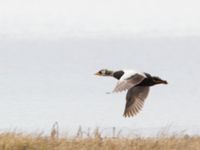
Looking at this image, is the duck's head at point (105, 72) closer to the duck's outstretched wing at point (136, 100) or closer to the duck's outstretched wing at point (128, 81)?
the duck's outstretched wing at point (136, 100)

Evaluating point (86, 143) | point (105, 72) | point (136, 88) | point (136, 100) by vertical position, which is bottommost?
point (86, 143)

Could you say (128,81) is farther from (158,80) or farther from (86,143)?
(86,143)

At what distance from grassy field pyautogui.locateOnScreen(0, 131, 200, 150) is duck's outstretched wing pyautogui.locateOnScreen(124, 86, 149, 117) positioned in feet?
8.96

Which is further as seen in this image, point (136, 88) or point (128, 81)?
point (136, 88)

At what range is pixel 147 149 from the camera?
879 centimetres

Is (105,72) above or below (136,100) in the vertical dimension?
above

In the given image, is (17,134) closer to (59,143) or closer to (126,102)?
(59,143)

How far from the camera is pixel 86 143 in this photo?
28.9ft

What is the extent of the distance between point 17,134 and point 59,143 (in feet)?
2.82

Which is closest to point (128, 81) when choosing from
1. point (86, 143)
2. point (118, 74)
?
point (118, 74)

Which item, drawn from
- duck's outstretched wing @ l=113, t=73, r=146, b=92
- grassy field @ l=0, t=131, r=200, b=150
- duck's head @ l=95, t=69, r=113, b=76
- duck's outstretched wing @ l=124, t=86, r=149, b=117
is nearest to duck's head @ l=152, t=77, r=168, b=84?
duck's outstretched wing @ l=113, t=73, r=146, b=92

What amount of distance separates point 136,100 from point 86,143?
3.98 meters

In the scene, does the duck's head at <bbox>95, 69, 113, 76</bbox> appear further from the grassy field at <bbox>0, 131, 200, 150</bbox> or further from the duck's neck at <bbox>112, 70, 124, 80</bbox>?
the grassy field at <bbox>0, 131, 200, 150</bbox>

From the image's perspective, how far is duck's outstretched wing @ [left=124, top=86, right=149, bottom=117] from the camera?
12.6 meters
